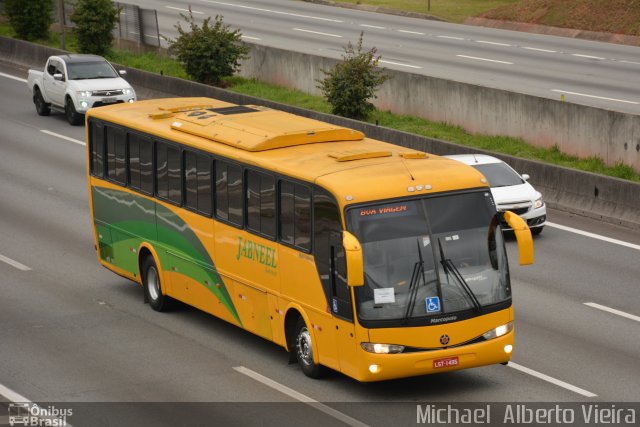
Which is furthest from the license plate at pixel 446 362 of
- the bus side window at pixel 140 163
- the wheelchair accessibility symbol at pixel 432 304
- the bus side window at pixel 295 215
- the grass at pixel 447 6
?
the grass at pixel 447 6

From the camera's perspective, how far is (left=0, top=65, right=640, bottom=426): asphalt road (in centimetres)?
1478

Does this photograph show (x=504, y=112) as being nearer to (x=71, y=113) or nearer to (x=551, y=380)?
(x=71, y=113)

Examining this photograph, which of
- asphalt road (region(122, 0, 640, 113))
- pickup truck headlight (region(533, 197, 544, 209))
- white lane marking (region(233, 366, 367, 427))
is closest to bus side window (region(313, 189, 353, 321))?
white lane marking (region(233, 366, 367, 427))

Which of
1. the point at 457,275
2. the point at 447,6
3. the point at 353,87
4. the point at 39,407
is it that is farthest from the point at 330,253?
the point at 447,6

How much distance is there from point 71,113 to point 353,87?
26.7 feet

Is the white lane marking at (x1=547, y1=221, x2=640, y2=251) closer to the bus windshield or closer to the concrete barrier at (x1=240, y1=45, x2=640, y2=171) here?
the concrete barrier at (x1=240, y1=45, x2=640, y2=171)

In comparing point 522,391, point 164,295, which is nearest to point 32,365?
point 164,295

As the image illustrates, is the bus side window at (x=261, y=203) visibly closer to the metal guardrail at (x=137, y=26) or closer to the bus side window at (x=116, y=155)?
the bus side window at (x=116, y=155)

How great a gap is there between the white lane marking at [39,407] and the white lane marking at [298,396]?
8.43 feet

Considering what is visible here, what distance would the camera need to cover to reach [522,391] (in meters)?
15.0

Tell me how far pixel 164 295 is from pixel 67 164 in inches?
489

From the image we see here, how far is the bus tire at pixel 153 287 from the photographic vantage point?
19.3 metres

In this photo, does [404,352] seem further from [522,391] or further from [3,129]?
[3,129]

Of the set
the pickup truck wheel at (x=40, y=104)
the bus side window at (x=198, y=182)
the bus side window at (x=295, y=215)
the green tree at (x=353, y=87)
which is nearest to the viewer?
the bus side window at (x=295, y=215)
